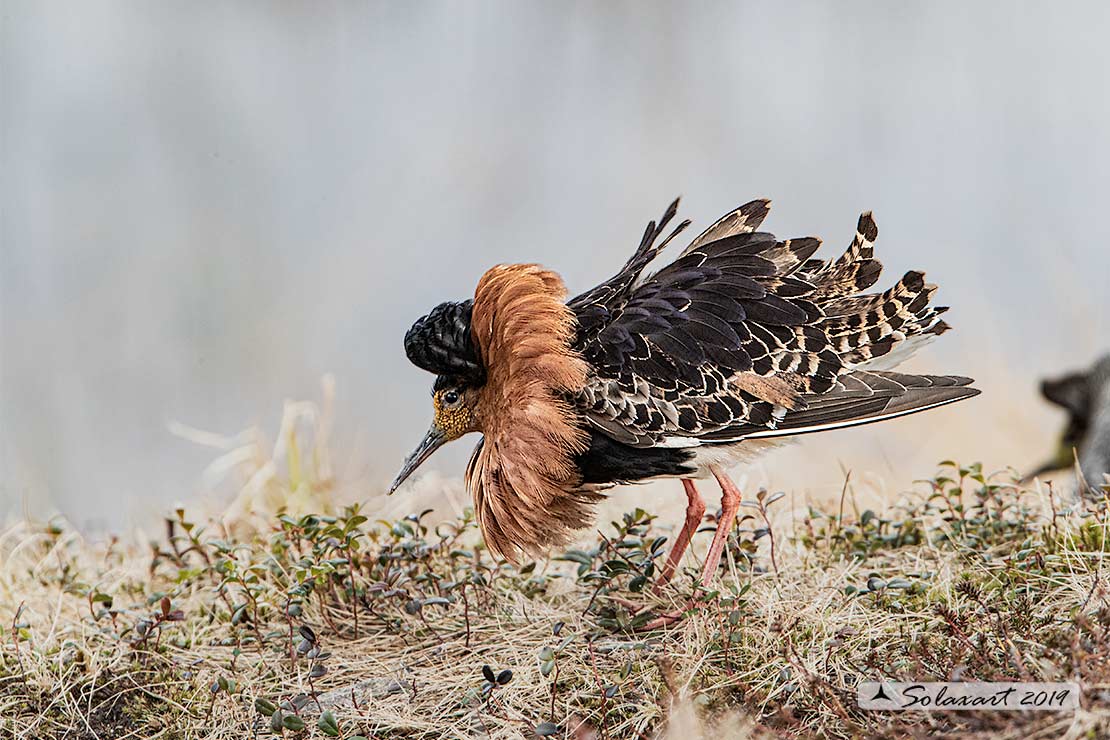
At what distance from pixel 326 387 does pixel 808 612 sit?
314 cm

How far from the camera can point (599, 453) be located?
349 cm

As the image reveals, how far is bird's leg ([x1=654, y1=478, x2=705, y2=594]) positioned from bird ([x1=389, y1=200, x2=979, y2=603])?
0.06 feet

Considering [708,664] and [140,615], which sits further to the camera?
[140,615]

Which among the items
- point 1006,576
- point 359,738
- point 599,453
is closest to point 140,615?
point 359,738

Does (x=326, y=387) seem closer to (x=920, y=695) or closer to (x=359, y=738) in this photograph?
(x=359, y=738)

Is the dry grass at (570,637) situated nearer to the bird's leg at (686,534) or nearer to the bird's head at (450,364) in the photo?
the bird's leg at (686,534)

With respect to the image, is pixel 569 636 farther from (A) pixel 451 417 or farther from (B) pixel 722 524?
(A) pixel 451 417

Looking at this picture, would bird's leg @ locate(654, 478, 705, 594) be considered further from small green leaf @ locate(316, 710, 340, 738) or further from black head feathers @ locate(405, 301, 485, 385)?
small green leaf @ locate(316, 710, 340, 738)

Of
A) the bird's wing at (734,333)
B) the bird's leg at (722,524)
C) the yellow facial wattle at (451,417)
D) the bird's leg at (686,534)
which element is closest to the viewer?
the bird's wing at (734,333)

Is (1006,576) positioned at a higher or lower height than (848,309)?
lower

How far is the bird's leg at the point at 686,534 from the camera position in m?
3.70

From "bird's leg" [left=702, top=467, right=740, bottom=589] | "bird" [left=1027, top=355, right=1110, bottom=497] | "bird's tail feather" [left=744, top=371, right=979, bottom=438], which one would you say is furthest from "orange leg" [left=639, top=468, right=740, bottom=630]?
"bird" [left=1027, top=355, right=1110, bottom=497]

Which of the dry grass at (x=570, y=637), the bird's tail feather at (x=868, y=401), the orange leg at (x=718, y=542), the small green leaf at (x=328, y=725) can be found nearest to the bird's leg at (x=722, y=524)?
the orange leg at (x=718, y=542)

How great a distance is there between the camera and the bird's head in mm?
3713
